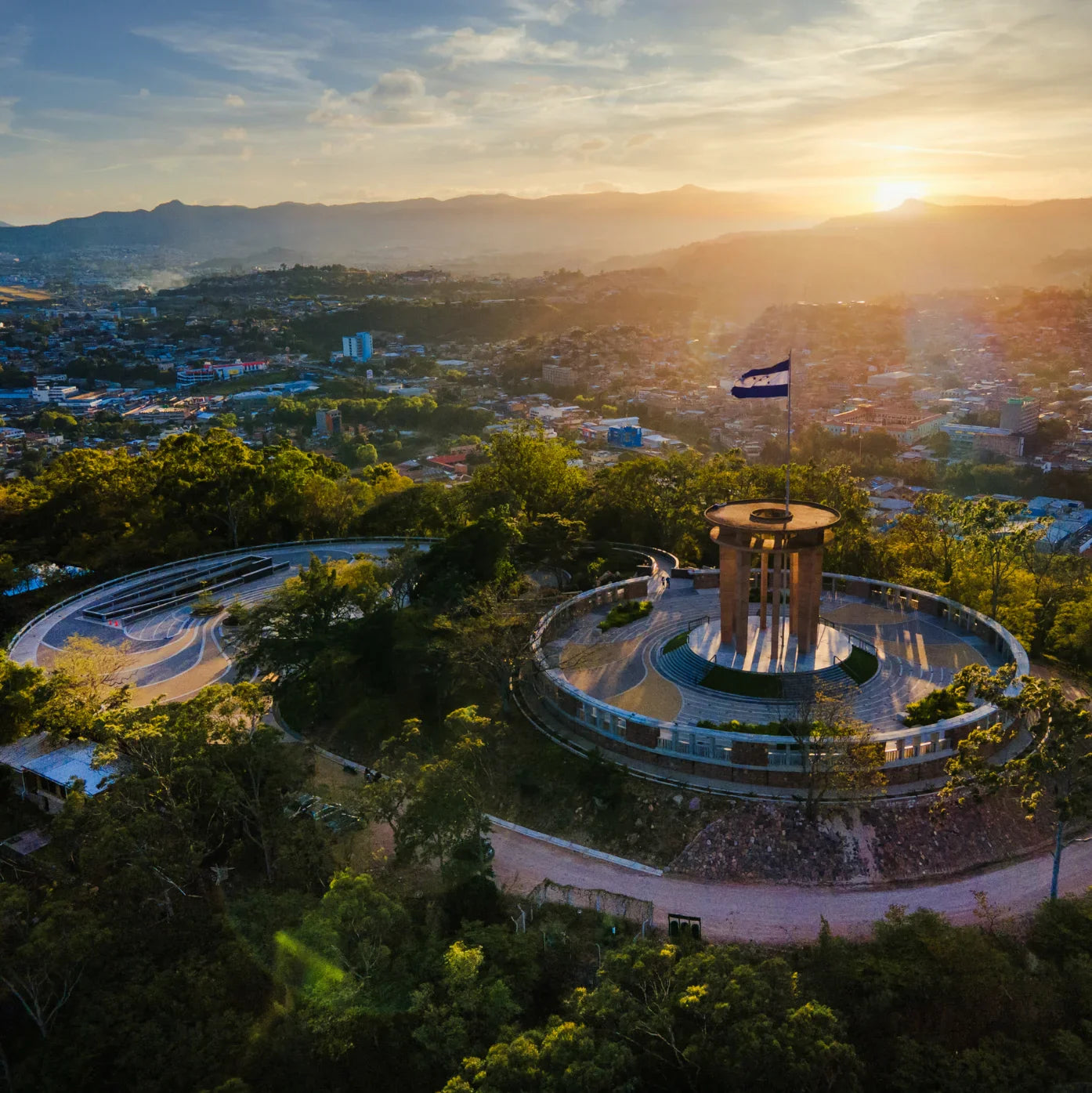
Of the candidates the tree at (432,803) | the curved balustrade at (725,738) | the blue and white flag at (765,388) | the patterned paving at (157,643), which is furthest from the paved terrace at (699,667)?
the patterned paving at (157,643)

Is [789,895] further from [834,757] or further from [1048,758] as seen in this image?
[1048,758]

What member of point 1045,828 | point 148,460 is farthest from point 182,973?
point 148,460

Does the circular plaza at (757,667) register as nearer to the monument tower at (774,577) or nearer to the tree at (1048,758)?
the monument tower at (774,577)

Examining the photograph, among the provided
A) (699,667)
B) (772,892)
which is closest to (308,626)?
(699,667)

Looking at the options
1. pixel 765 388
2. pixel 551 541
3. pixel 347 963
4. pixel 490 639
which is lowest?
pixel 347 963

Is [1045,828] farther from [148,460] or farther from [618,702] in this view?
[148,460]

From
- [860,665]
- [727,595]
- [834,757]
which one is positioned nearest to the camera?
[834,757]
